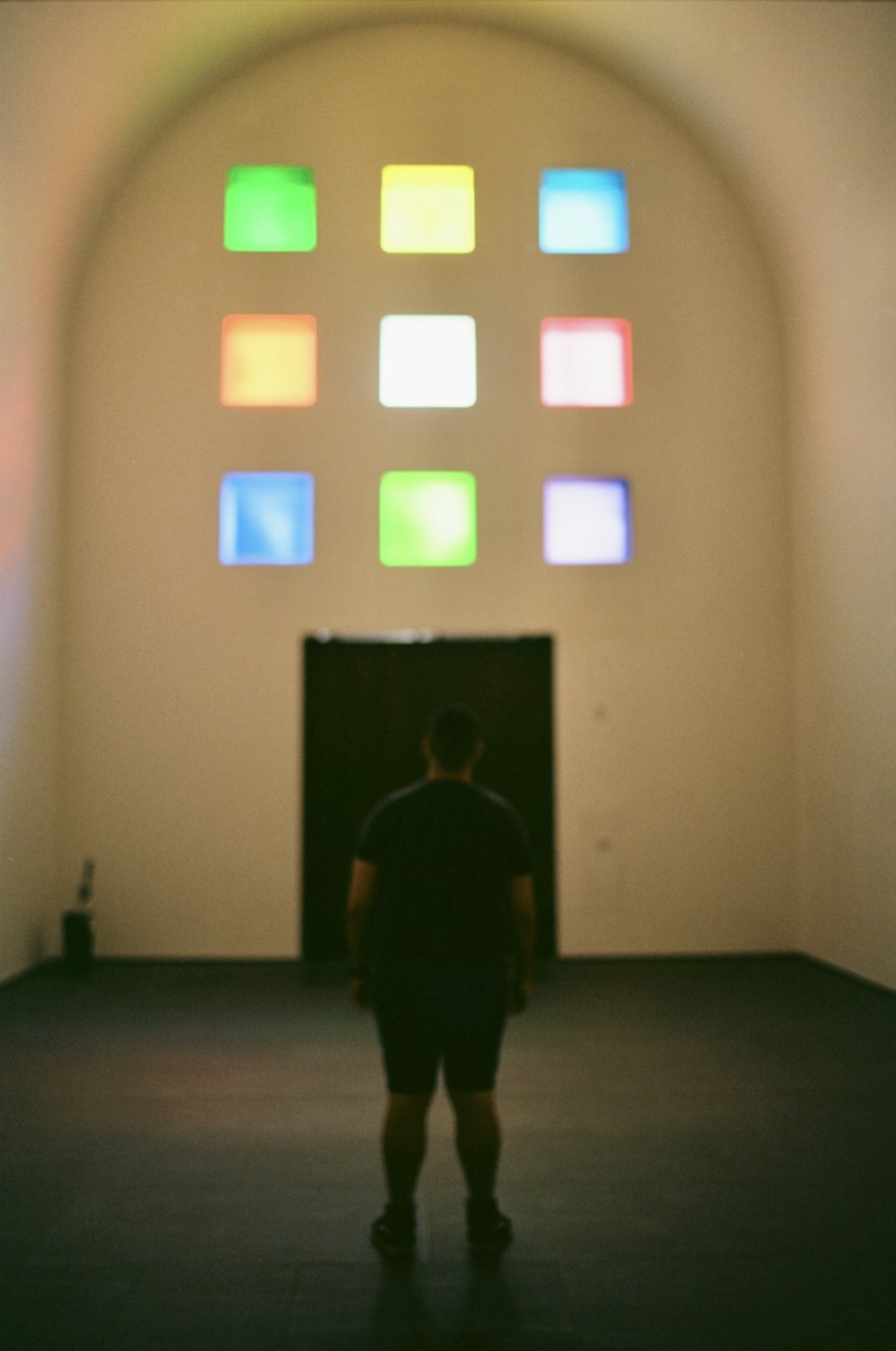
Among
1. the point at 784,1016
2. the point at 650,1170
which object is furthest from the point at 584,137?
the point at 650,1170

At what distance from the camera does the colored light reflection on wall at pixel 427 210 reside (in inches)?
296

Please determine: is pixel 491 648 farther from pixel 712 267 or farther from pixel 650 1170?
pixel 650 1170

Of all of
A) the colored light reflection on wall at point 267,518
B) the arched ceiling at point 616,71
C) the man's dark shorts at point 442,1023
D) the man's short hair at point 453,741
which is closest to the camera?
the man's dark shorts at point 442,1023

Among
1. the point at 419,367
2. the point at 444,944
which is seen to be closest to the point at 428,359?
the point at 419,367

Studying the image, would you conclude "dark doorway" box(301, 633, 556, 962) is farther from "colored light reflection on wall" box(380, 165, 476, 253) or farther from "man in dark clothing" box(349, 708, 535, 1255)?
"man in dark clothing" box(349, 708, 535, 1255)

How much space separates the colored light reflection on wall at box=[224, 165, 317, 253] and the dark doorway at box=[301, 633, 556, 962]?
256 centimetres

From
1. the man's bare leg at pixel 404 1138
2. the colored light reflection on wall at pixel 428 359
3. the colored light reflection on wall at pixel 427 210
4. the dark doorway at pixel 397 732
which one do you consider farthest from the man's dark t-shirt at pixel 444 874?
the colored light reflection on wall at pixel 427 210

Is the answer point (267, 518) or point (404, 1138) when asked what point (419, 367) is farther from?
point (404, 1138)

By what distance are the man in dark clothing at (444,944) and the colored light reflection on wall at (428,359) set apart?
16.2 feet

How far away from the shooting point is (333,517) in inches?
291

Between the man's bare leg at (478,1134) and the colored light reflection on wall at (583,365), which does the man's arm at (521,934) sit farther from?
the colored light reflection on wall at (583,365)

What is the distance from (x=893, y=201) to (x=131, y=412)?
4.59m

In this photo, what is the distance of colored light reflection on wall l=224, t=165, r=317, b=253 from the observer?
7504 millimetres

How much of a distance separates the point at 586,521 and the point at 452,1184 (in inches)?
189
